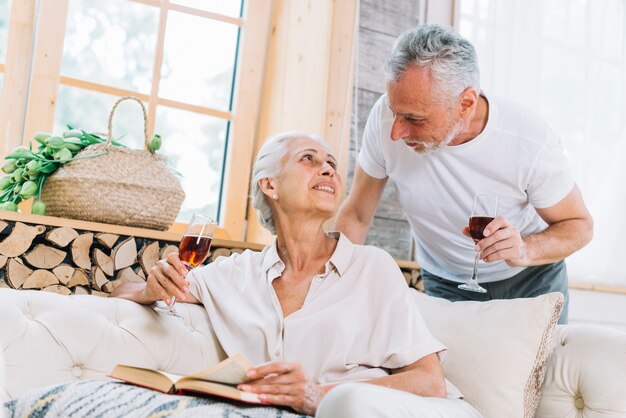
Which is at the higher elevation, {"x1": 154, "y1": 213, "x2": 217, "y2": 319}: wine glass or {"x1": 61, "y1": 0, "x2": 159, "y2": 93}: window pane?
A: {"x1": 61, "y1": 0, "x2": 159, "y2": 93}: window pane

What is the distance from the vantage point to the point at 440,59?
218 cm

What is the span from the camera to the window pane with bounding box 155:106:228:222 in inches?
128

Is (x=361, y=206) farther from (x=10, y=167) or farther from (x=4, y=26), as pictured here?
(x=4, y=26)

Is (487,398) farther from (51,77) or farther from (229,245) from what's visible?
(51,77)

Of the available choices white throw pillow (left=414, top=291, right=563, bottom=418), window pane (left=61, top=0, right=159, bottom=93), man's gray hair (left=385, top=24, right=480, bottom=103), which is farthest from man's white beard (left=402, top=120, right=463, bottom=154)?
window pane (left=61, top=0, right=159, bottom=93)

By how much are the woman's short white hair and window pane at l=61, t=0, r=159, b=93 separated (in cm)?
121

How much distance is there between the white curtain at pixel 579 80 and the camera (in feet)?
11.3

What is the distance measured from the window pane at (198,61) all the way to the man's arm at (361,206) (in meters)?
1.01

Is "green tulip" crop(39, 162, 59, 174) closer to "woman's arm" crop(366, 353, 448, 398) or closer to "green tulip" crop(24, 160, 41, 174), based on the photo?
"green tulip" crop(24, 160, 41, 174)

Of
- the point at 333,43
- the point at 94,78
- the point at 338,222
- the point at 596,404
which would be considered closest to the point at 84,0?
the point at 94,78

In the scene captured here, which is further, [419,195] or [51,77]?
[51,77]

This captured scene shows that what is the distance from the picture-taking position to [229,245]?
2660mm

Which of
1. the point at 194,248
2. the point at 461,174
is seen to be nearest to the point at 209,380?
the point at 194,248

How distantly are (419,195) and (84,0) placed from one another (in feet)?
5.62
